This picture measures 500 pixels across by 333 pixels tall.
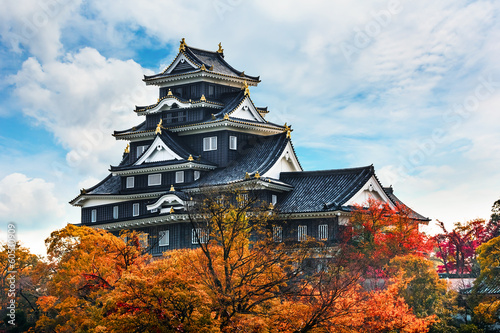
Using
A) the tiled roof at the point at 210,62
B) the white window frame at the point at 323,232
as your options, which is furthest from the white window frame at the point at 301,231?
the tiled roof at the point at 210,62

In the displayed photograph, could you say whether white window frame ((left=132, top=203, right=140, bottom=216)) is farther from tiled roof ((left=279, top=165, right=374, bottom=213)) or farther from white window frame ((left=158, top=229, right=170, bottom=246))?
tiled roof ((left=279, top=165, right=374, bottom=213))

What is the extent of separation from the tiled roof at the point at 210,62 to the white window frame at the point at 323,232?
693 inches

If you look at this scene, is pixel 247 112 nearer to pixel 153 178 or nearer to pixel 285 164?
pixel 285 164

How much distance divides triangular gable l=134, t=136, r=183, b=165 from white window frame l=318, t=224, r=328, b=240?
13.0 m

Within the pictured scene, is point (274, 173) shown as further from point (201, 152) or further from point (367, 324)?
A: point (367, 324)

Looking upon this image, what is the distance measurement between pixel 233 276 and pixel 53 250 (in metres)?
15.2

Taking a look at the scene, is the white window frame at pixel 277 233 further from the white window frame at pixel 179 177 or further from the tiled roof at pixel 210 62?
the tiled roof at pixel 210 62

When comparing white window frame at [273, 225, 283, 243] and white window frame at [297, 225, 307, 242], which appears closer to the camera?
white window frame at [273, 225, 283, 243]

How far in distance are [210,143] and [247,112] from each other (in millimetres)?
4126

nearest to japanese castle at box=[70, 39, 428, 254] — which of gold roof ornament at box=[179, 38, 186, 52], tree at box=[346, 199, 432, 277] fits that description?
gold roof ornament at box=[179, 38, 186, 52]

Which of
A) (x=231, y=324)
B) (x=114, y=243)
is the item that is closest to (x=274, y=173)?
(x=114, y=243)

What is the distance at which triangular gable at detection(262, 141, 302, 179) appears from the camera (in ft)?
155

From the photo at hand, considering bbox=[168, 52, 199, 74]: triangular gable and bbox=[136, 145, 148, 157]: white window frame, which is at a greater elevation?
bbox=[168, 52, 199, 74]: triangular gable

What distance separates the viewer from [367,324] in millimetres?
30625
